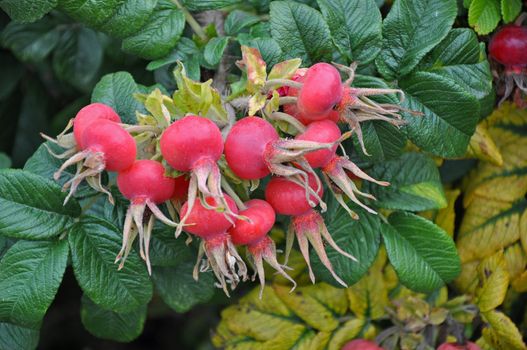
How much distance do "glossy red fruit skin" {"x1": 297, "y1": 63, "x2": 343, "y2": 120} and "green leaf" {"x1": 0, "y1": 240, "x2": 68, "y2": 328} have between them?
2.00ft

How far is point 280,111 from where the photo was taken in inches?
54.3

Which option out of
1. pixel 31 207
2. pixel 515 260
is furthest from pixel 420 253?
pixel 31 207

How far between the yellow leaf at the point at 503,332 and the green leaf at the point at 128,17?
1.13 metres

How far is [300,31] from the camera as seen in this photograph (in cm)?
152

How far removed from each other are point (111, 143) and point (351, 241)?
26.2 inches

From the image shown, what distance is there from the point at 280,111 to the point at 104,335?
0.88 meters

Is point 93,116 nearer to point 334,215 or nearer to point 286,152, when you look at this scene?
point 286,152

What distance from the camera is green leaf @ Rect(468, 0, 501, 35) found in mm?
1614

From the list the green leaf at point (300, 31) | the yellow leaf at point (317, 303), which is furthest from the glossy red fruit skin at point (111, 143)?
the yellow leaf at point (317, 303)

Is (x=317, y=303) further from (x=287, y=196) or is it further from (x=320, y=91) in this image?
(x=320, y=91)

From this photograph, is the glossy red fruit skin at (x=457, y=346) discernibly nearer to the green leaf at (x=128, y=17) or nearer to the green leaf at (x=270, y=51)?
the green leaf at (x=270, y=51)

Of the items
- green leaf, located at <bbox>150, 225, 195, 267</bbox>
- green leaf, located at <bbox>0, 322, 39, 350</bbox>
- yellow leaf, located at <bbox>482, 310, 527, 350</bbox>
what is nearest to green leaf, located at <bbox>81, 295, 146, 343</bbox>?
green leaf, located at <bbox>0, 322, 39, 350</bbox>

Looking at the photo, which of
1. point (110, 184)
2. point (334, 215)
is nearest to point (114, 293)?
point (110, 184)

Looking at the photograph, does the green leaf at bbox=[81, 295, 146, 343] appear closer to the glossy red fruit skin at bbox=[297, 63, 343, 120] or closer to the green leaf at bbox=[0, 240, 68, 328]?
the green leaf at bbox=[0, 240, 68, 328]
